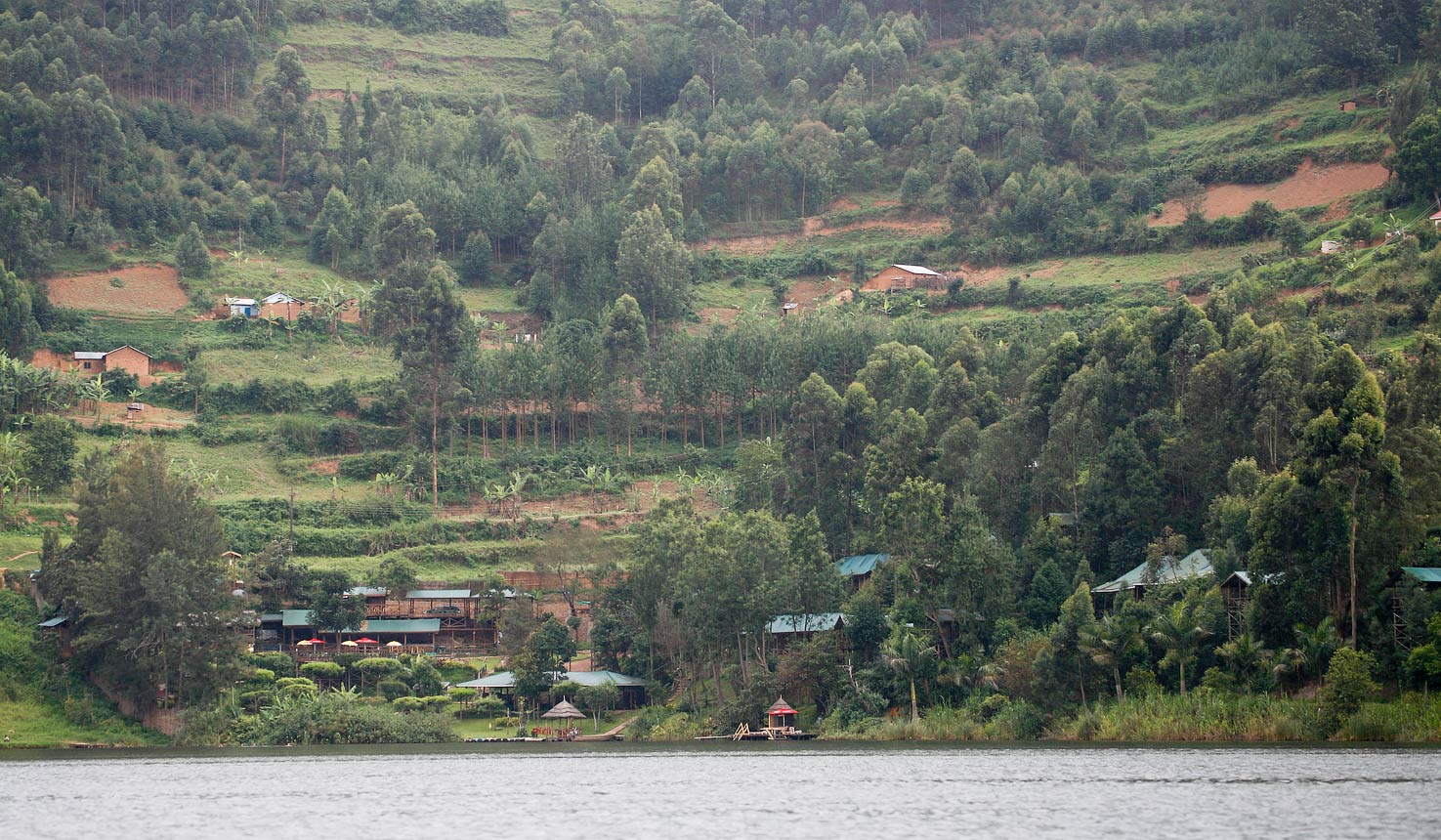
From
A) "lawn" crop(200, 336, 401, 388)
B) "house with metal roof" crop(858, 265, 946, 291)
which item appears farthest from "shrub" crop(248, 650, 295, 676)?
"house with metal roof" crop(858, 265, 946, 291)

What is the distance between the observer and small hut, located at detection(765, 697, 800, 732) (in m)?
65.1

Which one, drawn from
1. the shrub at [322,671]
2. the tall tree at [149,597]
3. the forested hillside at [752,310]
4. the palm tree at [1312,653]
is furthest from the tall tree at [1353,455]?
the tall tree at [149,597]

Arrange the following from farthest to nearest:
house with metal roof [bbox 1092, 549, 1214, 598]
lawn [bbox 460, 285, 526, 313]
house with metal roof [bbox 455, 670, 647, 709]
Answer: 1. lawn [bbox 460, 285, 526, 313]
2. house with metal roof [bbox 455, 670, 647, 709]
3. house with metal roof [bbox 1092, 549, 1214, 598]

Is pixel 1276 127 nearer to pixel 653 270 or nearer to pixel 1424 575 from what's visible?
pixel 653 270

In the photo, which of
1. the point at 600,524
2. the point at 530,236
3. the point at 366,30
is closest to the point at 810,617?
the point at 600,524

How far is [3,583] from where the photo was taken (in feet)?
246

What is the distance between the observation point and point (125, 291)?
111 metres

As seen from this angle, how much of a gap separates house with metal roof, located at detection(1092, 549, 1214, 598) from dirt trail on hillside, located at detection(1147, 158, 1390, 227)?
171 ft

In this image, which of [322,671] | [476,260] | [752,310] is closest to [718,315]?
[752,310]

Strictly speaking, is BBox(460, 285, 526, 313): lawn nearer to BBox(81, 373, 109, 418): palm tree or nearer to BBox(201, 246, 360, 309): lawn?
BBox(201, 246, 360, 309): lawn

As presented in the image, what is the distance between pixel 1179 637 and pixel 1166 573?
253 inches

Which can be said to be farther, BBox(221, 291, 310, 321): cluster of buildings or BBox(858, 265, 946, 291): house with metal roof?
BBox(858, 265, 946, 291): house with metal roof

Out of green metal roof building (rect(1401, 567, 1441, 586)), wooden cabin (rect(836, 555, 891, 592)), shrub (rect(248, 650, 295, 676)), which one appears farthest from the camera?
wooden cabin (rect(836, 555, 891, 592))

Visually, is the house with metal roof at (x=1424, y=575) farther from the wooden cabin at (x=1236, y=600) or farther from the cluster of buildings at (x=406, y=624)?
the cluster of buildings at (x=406, y=624)
